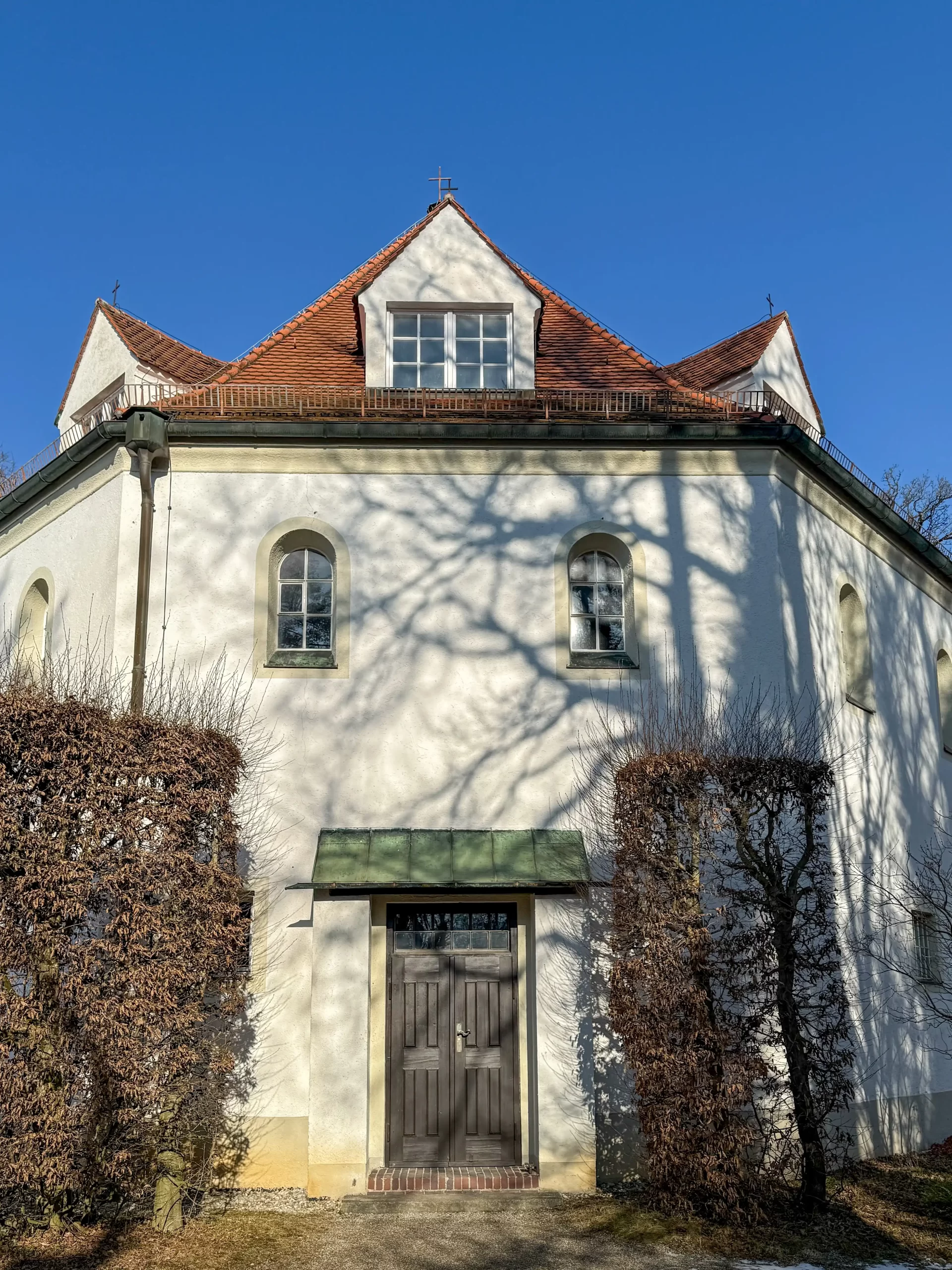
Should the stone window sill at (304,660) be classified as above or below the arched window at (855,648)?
below

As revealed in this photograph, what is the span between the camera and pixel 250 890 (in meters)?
12.6

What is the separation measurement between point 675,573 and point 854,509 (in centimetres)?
322

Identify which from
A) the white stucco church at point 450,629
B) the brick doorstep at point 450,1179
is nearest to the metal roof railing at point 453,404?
the white stucco church at point 450,629

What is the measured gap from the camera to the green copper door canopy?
12.1m

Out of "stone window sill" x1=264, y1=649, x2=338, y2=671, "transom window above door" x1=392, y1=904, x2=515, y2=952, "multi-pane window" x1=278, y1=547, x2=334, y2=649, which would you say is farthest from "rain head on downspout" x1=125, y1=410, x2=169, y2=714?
"transom window above door" x1=392, y1=904, x2=515, y2=952

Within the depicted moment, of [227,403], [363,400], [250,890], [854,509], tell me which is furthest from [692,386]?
[250,890]

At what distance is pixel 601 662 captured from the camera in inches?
526

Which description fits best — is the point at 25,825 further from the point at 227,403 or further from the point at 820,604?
the point at 820,604

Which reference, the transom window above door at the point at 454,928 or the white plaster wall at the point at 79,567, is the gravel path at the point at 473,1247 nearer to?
the transom window above door at the point at 454,928

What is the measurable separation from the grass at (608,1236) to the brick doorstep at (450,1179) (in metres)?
0.63

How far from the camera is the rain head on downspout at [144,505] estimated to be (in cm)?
1298

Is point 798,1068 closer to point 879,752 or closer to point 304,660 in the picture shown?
point 879,752

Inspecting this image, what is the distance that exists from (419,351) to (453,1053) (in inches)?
315

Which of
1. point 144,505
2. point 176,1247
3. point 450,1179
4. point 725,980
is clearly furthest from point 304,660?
point 176,1247
